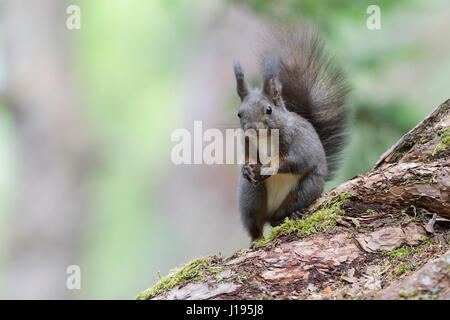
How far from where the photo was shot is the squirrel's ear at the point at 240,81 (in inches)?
102

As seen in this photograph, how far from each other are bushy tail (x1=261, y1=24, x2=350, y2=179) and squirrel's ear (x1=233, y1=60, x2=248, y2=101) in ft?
0.91

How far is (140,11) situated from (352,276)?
243 inches

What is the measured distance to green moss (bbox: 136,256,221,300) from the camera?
5.71 feet

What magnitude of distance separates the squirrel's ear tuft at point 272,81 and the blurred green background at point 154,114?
4.75 ft

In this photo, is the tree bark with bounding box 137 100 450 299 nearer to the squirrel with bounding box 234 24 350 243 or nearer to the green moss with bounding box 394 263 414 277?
the green moss with bounding box 394 263 414 277

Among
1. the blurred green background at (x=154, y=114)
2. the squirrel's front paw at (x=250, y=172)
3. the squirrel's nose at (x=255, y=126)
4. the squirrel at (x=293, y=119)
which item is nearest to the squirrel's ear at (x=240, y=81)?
the squirrel at (x=293, y=119)

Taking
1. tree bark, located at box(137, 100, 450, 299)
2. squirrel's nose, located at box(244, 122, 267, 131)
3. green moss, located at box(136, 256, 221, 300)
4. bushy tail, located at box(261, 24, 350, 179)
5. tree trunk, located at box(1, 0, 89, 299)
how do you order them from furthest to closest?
tree trunk, located at box(1, 0, 89, 299), bushy tail, located at box(261, 24, 350, 179), squirrel's nose, located at box(244, 122, 267, 131), green moss, located at box(136, 256, 221, 300), tree bark, located at box(137, 100, 450, 299)

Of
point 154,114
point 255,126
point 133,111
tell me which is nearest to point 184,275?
point 255,126

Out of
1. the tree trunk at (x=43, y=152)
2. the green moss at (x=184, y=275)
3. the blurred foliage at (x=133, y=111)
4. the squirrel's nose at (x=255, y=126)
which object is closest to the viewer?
the green moss at (x=184, y=275)

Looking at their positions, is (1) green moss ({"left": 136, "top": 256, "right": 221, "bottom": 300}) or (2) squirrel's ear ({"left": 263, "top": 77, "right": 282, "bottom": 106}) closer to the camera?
(1) green moss ({"left": 136, "top": 256, "right": 221, "bottom": 300})

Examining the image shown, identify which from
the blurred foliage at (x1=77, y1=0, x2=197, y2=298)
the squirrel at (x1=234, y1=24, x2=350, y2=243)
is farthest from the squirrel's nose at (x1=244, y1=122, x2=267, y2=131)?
the blurred foliage at (x1=77, y1=0, x2=197, y2=298)

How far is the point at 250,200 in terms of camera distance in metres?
2.69

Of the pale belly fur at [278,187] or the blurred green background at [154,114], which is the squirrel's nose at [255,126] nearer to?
the pale belly fur at [278,187]

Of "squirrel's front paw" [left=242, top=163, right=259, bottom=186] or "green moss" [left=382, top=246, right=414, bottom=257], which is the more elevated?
"squirrel's front paw" [left=242, top=163, right=259, bottom=186]
